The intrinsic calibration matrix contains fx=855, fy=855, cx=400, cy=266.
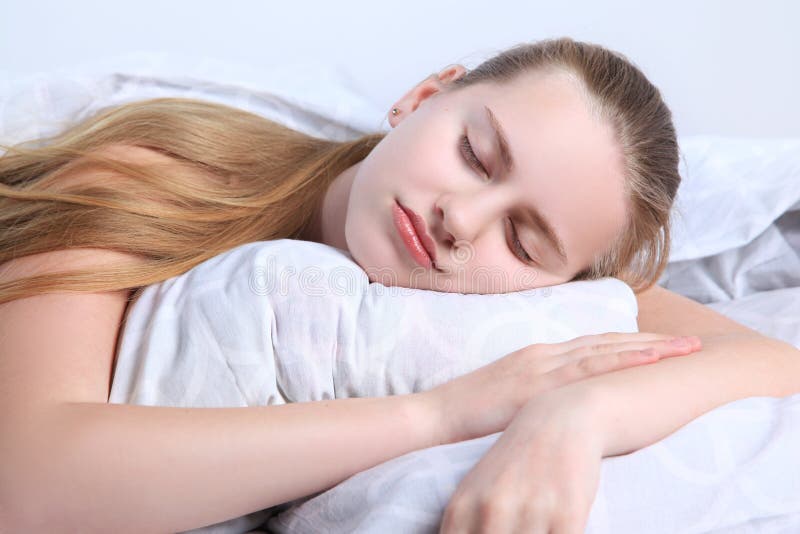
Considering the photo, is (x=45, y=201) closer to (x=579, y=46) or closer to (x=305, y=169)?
(x=305, y=169)

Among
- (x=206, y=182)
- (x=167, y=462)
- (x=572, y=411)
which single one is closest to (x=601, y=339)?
(x=572, y=411)

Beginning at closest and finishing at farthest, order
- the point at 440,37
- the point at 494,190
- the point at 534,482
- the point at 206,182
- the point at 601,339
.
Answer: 1. the point at 534,482
2. the point at 601,339
3. the point at 494,190
4. the point at 206,182
5. the point at 440,37

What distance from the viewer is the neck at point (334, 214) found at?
4.39 ft

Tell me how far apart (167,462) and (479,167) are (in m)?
0.54

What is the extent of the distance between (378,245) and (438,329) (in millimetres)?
193

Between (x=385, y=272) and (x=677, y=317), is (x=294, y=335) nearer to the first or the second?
(x=385, y=272)

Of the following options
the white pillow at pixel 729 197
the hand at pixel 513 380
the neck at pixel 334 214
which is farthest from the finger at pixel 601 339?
the white pillow at pixel 729 197

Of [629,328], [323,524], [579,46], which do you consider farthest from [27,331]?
[579,46]

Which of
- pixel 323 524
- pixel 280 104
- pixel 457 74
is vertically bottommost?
pixel 323 524

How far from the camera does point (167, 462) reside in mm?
790

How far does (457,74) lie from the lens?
4.35 feet

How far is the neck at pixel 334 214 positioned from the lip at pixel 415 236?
0.24m

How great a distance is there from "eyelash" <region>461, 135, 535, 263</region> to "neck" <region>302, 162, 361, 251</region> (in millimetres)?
274

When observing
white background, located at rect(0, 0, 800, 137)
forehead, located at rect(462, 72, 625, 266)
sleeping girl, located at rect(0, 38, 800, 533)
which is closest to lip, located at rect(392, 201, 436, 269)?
sleeping girl, located at rect(0, 38, 800, 533)
